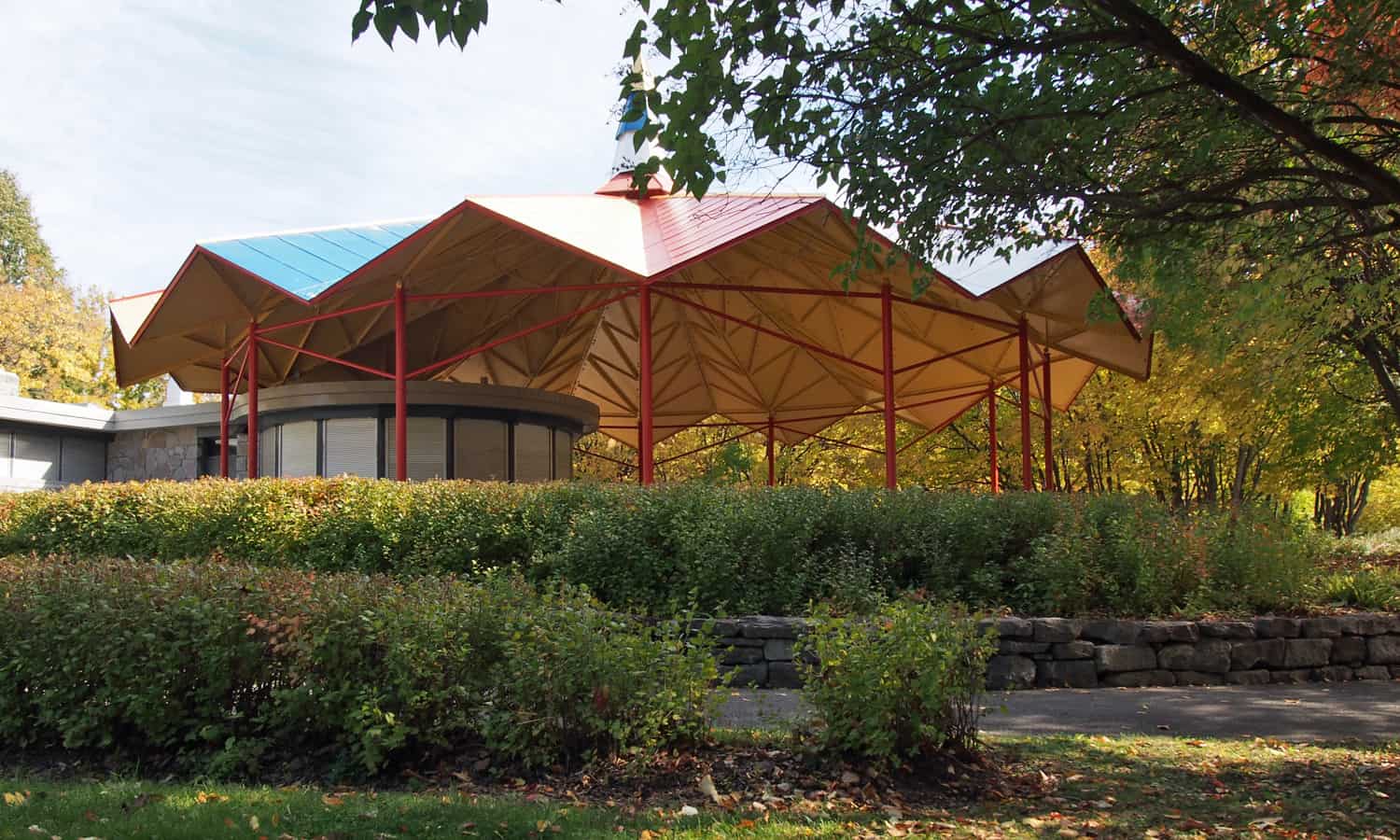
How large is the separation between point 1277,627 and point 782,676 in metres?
5.22

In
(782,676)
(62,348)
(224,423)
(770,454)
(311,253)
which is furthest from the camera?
(62,348)

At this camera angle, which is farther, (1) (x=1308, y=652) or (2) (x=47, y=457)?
(2) (x=47, y=457)

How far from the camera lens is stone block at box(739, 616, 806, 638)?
1044cm

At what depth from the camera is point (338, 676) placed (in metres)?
6.88

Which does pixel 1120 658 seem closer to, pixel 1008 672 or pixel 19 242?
pixel 1008 672

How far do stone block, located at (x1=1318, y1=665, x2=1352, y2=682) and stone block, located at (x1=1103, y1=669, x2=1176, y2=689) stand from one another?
186cm

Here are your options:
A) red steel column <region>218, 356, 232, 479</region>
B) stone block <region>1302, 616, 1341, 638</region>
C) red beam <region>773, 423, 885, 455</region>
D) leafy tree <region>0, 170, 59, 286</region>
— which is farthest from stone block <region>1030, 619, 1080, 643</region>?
leafy tree <region>0, 170, 59, 286</region>

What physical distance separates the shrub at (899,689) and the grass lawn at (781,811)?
425 mm

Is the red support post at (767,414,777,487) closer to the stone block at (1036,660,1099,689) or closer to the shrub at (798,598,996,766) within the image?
the stone block at (1036,660,1099,689)

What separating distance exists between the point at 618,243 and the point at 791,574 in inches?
313

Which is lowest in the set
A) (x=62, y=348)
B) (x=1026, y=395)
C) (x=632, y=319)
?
(x=1026, y=395)

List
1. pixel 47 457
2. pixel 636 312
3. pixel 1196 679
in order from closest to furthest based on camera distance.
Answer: pixel 1196 679 → pixel 47 457 → pixel 636 312

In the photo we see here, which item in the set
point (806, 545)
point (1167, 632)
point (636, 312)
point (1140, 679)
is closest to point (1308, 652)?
point (1167, 632)

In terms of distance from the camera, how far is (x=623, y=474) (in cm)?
4091
